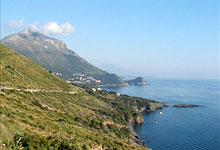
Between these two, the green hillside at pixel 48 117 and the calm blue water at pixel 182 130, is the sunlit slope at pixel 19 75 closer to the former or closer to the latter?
the green hillside at pixel 48 117

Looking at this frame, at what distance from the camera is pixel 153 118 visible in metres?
128

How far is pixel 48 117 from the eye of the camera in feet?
152

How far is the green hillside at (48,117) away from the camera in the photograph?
862 inches

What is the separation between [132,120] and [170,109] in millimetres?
52965

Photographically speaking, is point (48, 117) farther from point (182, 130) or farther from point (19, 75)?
point (182, 130)

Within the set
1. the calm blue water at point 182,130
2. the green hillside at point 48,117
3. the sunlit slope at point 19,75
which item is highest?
the sunlit slope at point 19,75

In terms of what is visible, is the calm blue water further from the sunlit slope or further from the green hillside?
the sunlit slope

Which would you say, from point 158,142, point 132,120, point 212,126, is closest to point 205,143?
point 158,142

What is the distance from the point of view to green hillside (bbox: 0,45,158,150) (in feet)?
71.9

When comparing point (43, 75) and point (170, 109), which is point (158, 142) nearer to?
point (43, 75)

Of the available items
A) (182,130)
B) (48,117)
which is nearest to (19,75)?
(48,117)

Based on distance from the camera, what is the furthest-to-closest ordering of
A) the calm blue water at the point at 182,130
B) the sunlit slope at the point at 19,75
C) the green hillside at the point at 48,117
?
1. the calm blue water at the point at 182,130
2. the sunlit slope at the point at 19,75
3. the green hillside at the point at 48,117

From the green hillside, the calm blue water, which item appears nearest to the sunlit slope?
the green hillside

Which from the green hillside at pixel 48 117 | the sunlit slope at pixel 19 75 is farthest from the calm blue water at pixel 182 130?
the sunlit slope at pixel 19 75
